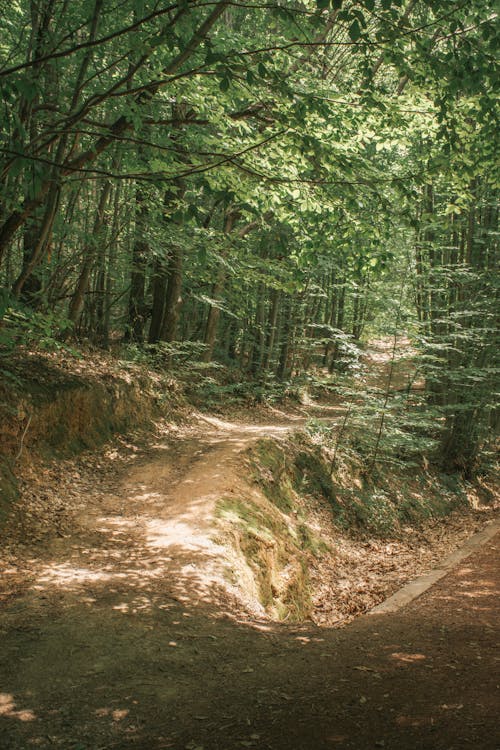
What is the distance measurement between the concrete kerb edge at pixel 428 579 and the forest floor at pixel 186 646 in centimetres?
22

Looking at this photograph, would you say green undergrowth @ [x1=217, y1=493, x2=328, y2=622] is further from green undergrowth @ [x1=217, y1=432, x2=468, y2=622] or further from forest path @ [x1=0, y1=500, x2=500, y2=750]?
forest path @ [x1=0, y1=500, x2=500, y2=750]

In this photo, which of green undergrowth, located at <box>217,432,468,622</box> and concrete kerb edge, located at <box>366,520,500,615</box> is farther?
concrete kerb edge, located at <box>366,520,500,615</box>

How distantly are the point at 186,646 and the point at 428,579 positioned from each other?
17.5ft

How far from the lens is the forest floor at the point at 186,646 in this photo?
10.1 feet

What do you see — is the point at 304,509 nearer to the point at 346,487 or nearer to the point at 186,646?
the point at 346,487

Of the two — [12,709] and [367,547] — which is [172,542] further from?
[367,547]

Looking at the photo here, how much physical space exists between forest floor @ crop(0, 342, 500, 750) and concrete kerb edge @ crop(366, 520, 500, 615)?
0.22 meters

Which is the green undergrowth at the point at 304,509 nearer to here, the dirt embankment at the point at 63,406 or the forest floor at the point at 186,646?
the forest floor at the point at 186,646

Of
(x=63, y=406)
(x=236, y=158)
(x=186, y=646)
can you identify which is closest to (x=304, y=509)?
(x=63, y=406)

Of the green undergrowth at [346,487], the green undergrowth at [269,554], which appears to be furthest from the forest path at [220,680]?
the green undergrowth at [346,487]

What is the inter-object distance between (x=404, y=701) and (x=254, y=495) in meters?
5.06

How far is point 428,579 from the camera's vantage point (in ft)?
27.3

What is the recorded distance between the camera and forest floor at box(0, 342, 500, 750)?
3092 millimetres

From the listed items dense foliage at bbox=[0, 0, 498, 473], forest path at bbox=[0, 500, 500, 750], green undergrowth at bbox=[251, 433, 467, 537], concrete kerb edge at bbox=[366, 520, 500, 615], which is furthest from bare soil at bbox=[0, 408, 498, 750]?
dense foliage at bbox=[0, 0, 498, 473]
